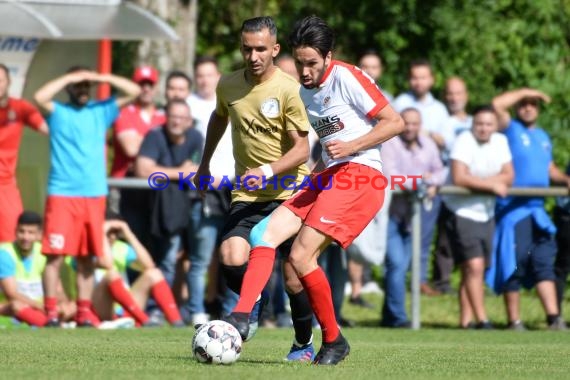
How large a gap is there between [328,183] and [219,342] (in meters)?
1.23

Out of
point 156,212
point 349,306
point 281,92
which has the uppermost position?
point 281,92

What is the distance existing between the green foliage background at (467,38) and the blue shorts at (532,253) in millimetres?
5283

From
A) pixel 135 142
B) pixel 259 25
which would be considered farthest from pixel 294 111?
pixel 135 142

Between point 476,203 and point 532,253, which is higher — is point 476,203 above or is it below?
above

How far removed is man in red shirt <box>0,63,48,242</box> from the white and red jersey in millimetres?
5045

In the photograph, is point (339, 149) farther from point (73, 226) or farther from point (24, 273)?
point (24, 273)

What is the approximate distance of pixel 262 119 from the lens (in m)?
8.95

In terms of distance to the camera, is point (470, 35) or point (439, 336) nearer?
point (439, 336)

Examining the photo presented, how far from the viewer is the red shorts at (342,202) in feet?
26.5

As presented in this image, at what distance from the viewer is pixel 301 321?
28.8ft

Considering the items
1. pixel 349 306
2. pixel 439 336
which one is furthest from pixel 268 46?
pixel 349 306

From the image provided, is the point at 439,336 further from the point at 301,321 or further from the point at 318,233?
the point at 318,233

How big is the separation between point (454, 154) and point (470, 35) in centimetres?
667

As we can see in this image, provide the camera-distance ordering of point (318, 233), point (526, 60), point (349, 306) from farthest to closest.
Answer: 1. point (526, 60)
2. point (349, 306)
3. point (318, 233)
